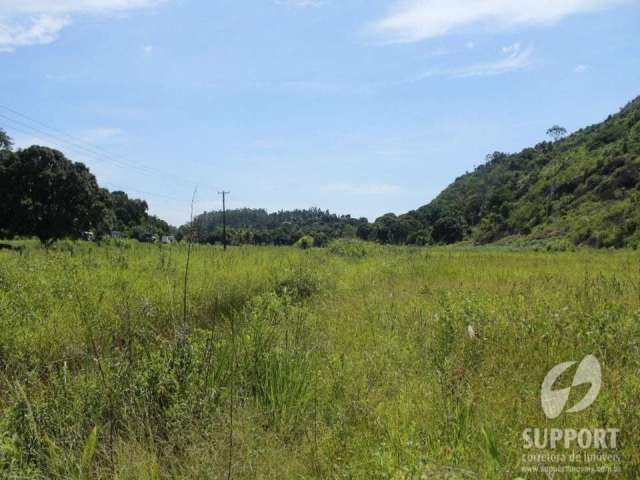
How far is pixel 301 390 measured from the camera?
3613mm

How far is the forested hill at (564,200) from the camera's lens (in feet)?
150

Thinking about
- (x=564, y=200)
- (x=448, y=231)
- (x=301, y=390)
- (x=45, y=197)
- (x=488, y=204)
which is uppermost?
(x=488, y=204)

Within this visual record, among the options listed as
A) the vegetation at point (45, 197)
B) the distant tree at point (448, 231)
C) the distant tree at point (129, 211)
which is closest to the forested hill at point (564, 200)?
the distant tree at point (448, 231)

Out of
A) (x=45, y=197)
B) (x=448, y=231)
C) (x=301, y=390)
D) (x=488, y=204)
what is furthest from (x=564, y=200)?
(x=301, y=390)

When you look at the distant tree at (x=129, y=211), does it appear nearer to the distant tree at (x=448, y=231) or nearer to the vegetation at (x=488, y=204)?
the vegetation at (x=488, y=204)

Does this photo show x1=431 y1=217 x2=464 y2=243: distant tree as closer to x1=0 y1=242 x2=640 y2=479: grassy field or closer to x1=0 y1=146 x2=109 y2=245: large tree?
x1=0 y1=146 x2=109 y2=245: large tree

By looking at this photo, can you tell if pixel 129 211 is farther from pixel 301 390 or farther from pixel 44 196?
pixel 301 390

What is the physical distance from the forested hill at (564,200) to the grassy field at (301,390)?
37.2m

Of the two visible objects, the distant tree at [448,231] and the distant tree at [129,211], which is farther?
the distant tree at [448,231]

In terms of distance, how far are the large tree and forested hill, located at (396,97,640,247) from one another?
41.1m

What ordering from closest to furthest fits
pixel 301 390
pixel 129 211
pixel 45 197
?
pixel 301 390 < pixel 45 197 < pixel 129 211

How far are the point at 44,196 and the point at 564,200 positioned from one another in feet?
197

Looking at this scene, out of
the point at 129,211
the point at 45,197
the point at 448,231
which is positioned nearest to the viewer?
the point at 45,197

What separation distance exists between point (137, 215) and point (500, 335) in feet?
188
